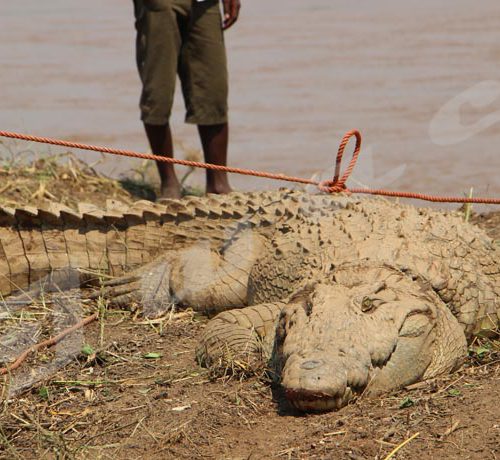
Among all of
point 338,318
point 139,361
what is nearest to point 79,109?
point 139,361

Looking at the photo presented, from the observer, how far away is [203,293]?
5707mm

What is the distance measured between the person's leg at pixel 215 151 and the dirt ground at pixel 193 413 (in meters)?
2.49

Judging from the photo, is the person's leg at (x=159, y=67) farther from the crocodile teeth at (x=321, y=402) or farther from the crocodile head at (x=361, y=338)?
the crocodile teeth at (x=321, y=402)

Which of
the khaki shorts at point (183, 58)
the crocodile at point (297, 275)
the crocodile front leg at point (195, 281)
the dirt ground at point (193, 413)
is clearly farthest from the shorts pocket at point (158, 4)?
the dirt ground at point (193, 413)

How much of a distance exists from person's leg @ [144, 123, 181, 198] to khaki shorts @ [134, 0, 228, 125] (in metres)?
0.10

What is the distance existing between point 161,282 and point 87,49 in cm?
778

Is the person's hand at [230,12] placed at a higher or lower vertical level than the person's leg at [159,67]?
higher

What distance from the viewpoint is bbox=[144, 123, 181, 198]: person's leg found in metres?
7.47

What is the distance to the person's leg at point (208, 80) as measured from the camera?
7.35m

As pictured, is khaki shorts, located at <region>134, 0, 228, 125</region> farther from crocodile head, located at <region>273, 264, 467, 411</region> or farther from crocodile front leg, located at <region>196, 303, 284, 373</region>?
crocodile head, located at <region>273, 264, 467, 411</region>

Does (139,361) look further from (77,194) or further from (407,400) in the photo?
(77,194)

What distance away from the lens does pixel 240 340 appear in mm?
4695

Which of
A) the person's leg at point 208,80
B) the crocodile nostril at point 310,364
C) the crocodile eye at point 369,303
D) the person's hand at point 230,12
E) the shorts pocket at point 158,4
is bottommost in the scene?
the crocodile nostril at point 310,364

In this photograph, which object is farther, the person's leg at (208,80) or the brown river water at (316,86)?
the brown river water at (316,86)
